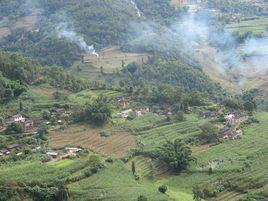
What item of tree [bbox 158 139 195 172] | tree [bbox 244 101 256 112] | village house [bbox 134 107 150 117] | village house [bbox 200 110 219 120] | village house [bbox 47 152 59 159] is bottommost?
tree [bbox 244 101 256 112]

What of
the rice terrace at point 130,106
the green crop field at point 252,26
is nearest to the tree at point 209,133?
the rice terrace at point 130,106

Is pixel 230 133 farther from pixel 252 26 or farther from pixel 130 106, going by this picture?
pixel 252 26

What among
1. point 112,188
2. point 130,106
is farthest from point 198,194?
point 130,106

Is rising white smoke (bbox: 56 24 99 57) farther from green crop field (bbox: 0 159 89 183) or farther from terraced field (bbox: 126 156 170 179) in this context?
green crop field (bbox: 0 159 89 183)

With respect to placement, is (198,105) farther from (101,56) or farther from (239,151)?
(101,56)

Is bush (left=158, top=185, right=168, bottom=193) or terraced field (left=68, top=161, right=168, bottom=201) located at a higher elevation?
terraced field (left=68, top=161, right=168, bottom=201)

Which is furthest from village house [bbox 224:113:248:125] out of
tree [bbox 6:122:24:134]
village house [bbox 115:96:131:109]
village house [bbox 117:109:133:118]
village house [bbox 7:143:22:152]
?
village house [bbox 7:143:22:152]
